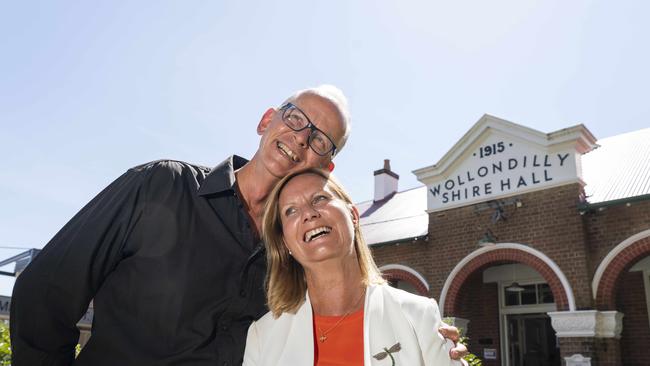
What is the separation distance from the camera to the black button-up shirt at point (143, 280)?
1971 mm

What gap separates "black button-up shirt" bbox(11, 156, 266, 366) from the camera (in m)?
1.97

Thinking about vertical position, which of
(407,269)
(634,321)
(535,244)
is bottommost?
(634,321)

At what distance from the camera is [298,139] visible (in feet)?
8.82

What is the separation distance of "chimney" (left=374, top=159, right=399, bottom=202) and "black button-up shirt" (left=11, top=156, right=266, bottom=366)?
16.6 metres

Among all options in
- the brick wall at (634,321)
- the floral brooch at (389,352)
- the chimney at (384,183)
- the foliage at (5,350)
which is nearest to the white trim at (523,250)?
the brick wall at (634,321)

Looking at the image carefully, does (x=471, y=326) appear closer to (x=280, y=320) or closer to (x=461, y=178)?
(x=461, y=178)

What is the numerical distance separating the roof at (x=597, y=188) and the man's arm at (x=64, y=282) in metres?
→ 8.55

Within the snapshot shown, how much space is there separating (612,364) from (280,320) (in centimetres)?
952

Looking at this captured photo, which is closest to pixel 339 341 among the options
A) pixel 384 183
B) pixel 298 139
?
pixel 298 139

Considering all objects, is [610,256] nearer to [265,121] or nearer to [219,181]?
[265,121]

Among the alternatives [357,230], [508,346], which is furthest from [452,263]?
[357,230]

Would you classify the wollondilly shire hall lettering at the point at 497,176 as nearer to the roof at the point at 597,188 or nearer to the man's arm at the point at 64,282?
the roof at the point at 597,188

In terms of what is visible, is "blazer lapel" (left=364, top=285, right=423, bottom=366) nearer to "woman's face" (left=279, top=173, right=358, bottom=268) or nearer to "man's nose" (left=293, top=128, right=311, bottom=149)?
"woman's face" (left=279, top=173, right=358, bottom=268)

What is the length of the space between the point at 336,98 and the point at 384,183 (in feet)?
53.4
